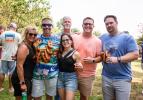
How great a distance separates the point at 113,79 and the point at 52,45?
4.23 ft

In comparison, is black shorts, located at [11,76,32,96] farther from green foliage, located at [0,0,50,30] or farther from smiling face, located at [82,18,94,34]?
green foliage, located at [0,0,50,30]

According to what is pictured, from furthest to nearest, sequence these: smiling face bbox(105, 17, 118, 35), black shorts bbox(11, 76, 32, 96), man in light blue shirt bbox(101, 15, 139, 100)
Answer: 1. black shorts bbox(11, 76, 32, 96)
2. smiling face bbox(105, 17, 118, 35)
3. man in light blue shirt bbox(101, 15, 139, 100)

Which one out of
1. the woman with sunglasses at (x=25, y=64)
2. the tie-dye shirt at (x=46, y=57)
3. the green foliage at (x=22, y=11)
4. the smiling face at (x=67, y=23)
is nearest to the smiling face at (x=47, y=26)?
the tie-dye shirt at (x=46, y=57)

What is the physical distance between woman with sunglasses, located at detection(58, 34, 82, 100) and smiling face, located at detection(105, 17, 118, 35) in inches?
32.0

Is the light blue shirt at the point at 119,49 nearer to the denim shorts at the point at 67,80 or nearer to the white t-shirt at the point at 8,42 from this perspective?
the denim shorts at the point at 67,80

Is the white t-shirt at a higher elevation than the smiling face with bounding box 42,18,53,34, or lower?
lower

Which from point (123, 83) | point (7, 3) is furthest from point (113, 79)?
point (7, 3)

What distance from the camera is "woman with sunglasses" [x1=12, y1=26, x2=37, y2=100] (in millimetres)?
5801

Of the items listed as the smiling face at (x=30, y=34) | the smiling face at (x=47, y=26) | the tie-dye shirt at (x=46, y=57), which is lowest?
the tie-dye shirt at (x=46, y=57)

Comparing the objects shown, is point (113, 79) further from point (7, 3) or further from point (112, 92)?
point (7, 3)

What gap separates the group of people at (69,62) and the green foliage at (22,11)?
55.1 ft

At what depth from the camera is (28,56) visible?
5.87m

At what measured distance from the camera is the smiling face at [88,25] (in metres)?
6.17

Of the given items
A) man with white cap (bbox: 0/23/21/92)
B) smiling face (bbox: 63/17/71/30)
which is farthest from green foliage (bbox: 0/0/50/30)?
smiling face (bbox: 63/17/71/30)
